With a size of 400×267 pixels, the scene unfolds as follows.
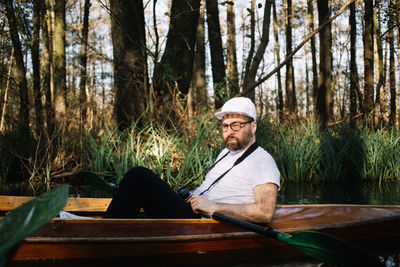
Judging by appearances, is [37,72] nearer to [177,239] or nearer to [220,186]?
[220,186]

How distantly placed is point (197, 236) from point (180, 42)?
5.25 m

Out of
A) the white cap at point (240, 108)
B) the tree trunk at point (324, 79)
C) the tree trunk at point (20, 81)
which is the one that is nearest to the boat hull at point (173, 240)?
the white cap at point (240, 108)

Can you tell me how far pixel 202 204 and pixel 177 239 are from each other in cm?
34

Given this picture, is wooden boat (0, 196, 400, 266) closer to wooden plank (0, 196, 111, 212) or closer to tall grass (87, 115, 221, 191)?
wooden plank (0, 196, 111, 212)

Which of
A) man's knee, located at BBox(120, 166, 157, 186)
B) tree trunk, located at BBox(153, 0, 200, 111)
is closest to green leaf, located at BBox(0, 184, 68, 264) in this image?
man's knee, located at BBox(120, 166, 157, 186)

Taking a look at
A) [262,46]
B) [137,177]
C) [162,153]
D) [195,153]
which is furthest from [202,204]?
[262,46]

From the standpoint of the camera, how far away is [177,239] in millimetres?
3066

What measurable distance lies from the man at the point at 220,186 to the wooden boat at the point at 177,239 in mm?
197

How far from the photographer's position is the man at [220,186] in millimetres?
3195

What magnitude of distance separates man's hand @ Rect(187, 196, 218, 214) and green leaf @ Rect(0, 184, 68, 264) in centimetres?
225

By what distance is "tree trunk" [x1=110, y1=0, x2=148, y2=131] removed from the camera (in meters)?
7.07

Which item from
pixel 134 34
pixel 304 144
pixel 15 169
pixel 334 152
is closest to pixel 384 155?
pixel 334 152

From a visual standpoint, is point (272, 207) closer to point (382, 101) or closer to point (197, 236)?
point (197, 236)

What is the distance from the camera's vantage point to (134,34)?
7293 millimetres
